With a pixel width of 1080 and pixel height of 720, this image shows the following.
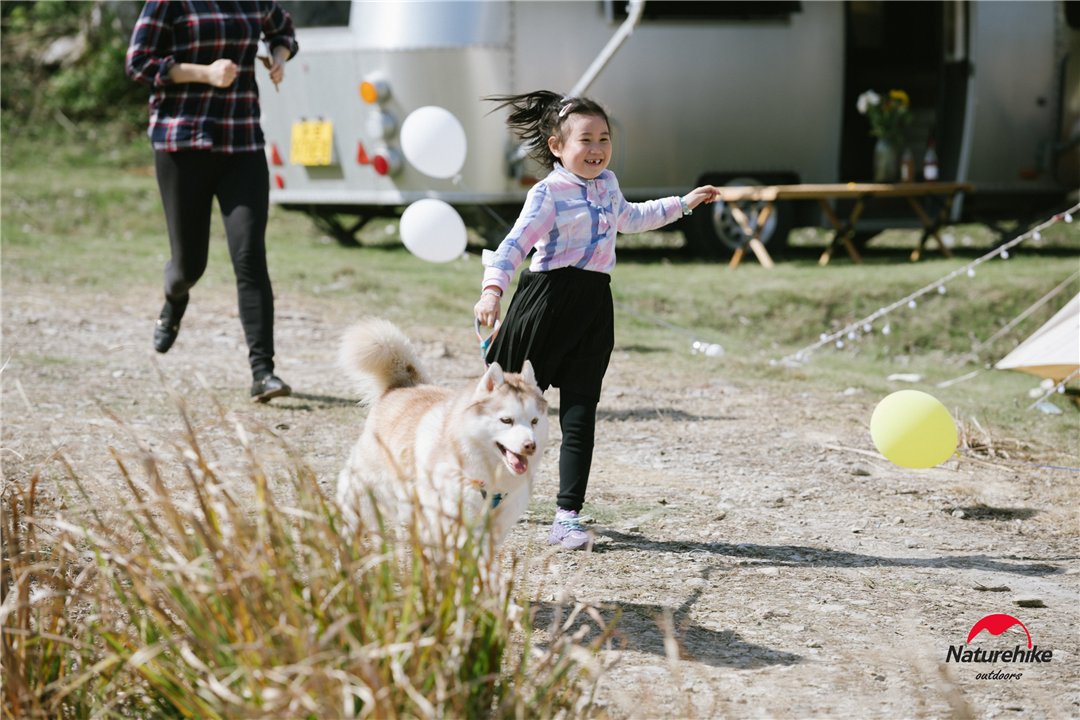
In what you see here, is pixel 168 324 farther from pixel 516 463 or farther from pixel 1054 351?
pixel 1054 351

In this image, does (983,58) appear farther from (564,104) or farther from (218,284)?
(564,104)

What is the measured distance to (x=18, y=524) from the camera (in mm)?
3131

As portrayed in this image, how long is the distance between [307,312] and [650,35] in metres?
3.86

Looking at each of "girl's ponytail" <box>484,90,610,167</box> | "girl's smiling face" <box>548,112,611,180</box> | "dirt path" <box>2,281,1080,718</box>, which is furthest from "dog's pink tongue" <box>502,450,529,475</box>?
"girl's ponytail" <box>484,90,610,167</box>

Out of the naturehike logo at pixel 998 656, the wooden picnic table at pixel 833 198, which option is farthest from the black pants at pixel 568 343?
the wooden picnic table at pixel 833 198

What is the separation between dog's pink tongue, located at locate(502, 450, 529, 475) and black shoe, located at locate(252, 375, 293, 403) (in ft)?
9.21

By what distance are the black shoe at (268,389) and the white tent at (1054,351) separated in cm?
367

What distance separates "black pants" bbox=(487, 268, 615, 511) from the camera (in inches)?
164

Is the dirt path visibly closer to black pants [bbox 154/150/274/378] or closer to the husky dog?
the husky dog

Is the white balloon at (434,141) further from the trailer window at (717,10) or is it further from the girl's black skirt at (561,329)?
the trailer window at (717,10)

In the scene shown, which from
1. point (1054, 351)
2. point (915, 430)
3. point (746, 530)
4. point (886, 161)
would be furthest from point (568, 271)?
point (886, 161)

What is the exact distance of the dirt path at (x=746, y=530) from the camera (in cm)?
318

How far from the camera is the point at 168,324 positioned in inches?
254

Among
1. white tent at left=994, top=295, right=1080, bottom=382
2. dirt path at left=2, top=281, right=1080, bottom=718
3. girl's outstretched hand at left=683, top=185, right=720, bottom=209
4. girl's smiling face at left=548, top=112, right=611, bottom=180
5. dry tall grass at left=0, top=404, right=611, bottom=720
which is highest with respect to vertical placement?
girl's smiling face at left=548, top=112, right=611, bottom=180
